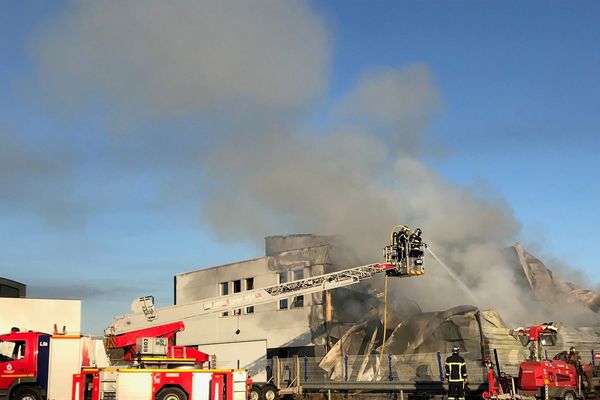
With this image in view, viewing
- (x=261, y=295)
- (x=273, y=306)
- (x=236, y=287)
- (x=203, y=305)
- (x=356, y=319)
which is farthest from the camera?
(x=236, y=287)

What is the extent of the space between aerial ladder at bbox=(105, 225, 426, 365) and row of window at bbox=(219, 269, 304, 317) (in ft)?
34.4

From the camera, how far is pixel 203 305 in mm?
23656

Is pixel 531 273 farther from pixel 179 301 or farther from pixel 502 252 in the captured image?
pixel 179 301

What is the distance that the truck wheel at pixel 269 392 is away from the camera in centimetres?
2459

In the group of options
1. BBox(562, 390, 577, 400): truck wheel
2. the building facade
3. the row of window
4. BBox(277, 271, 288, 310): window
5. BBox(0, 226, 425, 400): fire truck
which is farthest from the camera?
BBox(277, 271, 288, 310): window

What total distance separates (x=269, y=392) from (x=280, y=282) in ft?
43.0

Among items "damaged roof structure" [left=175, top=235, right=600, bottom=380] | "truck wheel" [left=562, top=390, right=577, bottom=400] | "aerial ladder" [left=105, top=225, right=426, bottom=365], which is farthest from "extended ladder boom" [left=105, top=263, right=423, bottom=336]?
"truck wheel" [left=562, top=390, right=577, bottom=400]

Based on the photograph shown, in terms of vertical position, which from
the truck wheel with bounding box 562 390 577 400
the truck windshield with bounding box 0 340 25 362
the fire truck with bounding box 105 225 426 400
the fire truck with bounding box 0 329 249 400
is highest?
the fire truck with bounding box 105 225 426 400

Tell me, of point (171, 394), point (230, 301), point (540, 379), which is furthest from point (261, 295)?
point (540, 379)

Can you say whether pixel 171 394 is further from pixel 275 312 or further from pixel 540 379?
pixel 275 312

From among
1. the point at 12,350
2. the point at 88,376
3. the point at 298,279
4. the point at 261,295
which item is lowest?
the point at 88,376

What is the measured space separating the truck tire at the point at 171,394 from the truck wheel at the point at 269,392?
5.90 meters

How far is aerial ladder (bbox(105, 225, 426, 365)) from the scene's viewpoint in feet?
71.9

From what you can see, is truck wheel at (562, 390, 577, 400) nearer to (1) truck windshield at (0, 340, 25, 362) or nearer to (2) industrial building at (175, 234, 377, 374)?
(1) truck windshield at (0, 340, 25, 362)
